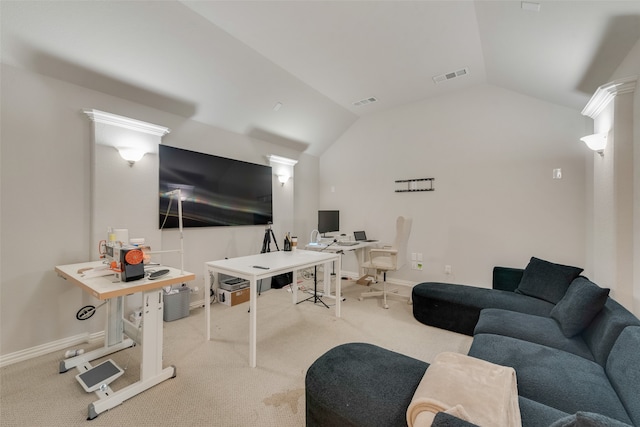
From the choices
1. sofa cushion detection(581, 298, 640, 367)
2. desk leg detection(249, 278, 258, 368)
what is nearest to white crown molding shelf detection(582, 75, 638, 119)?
sofa cushion detection(581, 298, 640, 367)

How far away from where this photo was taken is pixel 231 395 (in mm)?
1807

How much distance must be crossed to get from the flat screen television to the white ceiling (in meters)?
0.61

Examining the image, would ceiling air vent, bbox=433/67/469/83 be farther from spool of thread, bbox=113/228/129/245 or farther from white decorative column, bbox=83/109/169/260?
spool of thread, bbox=113/228/129/245

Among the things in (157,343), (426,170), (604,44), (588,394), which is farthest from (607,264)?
(157,343)

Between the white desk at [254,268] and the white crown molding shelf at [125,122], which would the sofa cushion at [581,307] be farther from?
the white crown molding shelf at [125,122]

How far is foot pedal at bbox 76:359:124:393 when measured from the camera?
1.85 meters

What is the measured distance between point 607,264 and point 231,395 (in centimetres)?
323

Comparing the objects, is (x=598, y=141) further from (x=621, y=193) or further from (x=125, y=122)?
(x=125, y=122)

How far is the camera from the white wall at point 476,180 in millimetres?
3262

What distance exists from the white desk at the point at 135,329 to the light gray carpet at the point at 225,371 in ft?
0.19

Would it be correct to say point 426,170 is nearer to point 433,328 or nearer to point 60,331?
point 433,328

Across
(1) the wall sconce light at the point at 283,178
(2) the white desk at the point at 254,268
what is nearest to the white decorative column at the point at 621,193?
(2) the white desk at the point at 254,268

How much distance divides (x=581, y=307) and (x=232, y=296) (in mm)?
3507

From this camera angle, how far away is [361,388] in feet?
4.21
